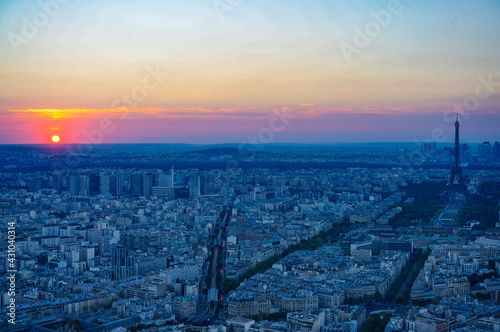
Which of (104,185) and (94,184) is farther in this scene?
(94,184)

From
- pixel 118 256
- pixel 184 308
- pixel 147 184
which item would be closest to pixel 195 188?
pixel 147 184

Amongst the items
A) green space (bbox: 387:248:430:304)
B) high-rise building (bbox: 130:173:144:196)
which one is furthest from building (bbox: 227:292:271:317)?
high-rise building (bbox: 130:173:144:196)

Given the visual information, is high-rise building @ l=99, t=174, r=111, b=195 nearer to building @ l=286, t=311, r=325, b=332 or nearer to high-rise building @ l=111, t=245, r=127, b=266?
high-rise building @ l=111, t=245, r=127, b=266

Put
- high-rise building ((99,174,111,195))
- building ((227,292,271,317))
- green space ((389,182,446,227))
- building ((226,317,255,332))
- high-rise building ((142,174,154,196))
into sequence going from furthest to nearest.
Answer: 1. high-rise building ((142,174,154,196))
2. high-rise building ((99,174,111,195))
3. green space ((389,182,446,227))
4. building ((227,292,271,317))
5. building ((226,317,255,332))

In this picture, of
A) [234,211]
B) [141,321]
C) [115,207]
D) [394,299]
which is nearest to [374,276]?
[394,299]

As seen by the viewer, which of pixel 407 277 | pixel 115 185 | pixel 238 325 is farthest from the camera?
pixel 115 185

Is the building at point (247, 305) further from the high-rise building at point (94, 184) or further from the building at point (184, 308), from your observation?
the high-rise building at point (94, 184)

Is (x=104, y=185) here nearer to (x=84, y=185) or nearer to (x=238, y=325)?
(x=84, y=185)
